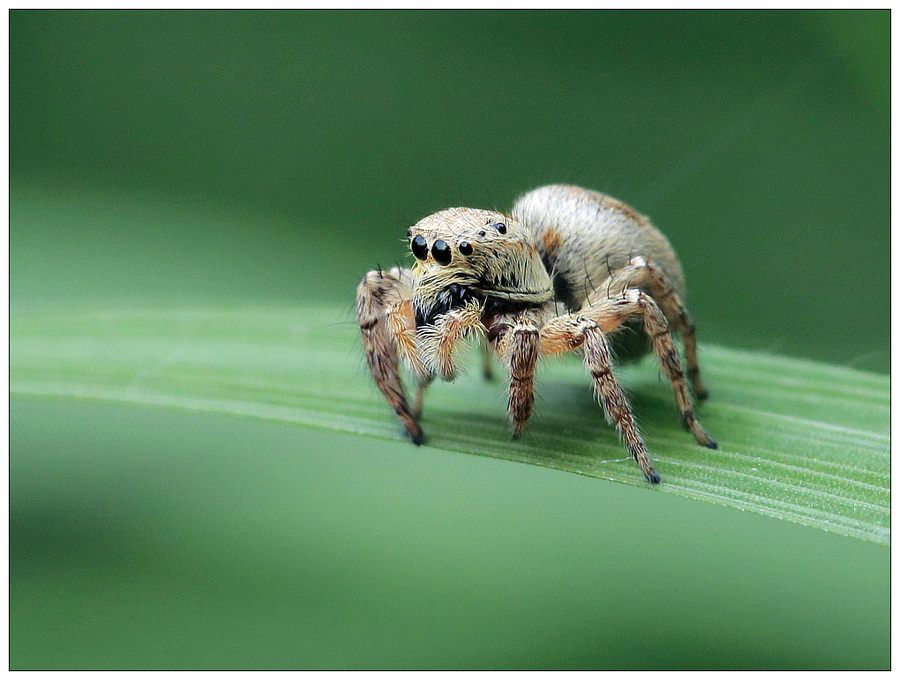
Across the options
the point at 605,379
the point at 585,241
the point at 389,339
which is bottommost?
the point at 605,379

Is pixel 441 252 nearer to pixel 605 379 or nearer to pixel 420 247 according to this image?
pixel 420 247

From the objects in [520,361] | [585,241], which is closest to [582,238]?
[585,241]

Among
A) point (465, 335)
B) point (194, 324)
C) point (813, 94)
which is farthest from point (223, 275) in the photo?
point (813, 94)

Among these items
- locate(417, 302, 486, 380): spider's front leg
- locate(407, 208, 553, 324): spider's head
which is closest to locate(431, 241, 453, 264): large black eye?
locate(407, 208, 553, 324): spider's head

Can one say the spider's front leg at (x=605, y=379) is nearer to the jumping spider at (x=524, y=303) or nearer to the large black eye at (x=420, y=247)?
the jumping spider at (x=524, y=303)

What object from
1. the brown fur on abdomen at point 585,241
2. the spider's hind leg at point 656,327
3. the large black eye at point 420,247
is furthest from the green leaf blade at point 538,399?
the large black eye at point 420,247

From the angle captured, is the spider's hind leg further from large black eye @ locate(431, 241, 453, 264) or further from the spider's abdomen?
large black eye @ locate(431, 241, 453, 264)
